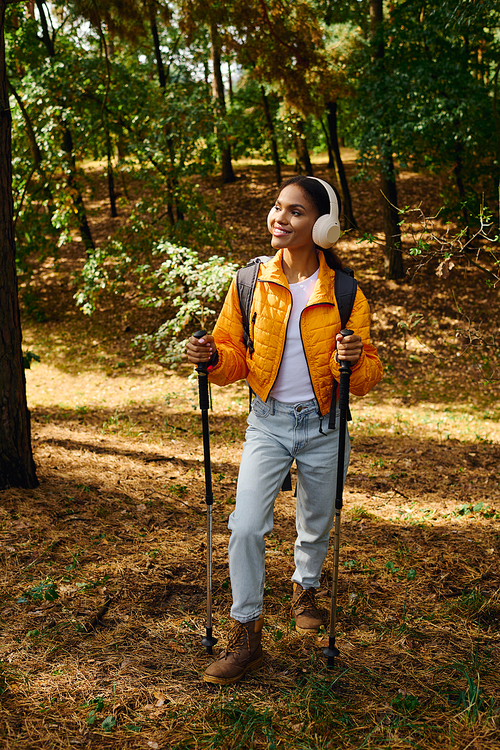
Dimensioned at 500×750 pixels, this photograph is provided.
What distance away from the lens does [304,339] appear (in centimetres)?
278

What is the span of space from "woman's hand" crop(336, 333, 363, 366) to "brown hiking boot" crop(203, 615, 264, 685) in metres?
1.30

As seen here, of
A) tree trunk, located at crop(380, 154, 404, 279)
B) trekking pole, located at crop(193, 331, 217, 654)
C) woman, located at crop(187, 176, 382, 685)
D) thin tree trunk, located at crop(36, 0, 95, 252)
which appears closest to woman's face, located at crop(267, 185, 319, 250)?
woman, located at crop(187, 176, 382, 685)

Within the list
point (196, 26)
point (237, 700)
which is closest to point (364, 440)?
point (237, 700)

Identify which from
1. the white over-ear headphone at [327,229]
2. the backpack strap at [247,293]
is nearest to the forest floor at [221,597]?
the backpack strap at [247,293]

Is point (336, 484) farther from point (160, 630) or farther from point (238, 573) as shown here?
point (160, 630)

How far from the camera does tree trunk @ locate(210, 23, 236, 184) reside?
33.2ft

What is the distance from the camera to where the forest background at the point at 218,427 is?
8.42 feet

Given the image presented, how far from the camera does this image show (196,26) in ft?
33.7

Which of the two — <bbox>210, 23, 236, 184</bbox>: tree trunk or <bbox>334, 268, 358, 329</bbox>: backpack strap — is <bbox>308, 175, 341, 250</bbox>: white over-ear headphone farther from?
<bbox>210, 23, 236, 184</bbox>: tree trunk

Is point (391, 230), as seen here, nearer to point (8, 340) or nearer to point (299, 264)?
point (8, 340)

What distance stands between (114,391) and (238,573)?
7.62m

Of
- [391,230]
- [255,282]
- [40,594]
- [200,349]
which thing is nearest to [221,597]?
[40,594]

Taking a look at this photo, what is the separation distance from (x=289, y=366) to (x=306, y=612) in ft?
4.50

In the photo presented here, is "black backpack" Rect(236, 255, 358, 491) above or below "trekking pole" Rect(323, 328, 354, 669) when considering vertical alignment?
above
